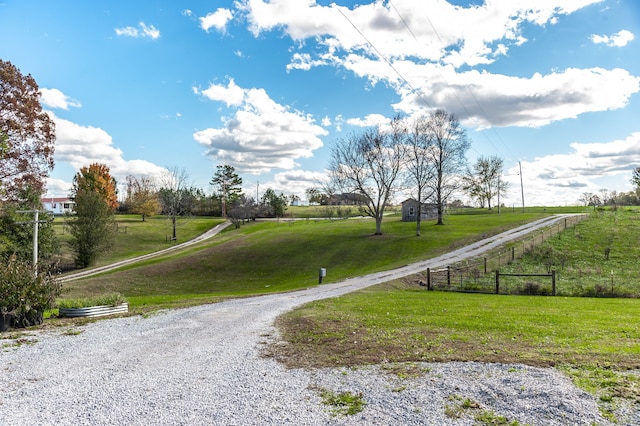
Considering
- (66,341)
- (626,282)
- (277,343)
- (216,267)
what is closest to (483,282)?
(626,282)

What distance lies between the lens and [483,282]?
24172 millimetres

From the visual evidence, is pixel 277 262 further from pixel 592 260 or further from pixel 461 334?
pixel 461 334

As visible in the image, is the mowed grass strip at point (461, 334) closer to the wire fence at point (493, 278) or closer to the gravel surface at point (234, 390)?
the gravel surface at point (234, 390)

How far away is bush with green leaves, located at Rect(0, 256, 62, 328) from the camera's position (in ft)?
37.5

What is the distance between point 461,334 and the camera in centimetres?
1021

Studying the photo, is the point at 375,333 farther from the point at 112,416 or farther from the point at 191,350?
the point at 112,416

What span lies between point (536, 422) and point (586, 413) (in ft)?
2.37

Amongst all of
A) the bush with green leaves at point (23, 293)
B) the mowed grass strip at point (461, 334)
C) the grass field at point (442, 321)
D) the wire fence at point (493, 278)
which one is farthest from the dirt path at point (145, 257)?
the mowed grass strip at point (461, 334)

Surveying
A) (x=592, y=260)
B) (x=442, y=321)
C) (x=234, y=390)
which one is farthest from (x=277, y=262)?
(x=234, y=390)

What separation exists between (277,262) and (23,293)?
90.2 ft

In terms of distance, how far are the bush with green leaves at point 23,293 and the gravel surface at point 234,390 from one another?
79.6 inches

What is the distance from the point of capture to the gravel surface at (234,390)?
5.54m

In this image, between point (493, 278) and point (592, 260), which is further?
point (592, 260)

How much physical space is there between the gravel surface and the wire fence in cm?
1585
